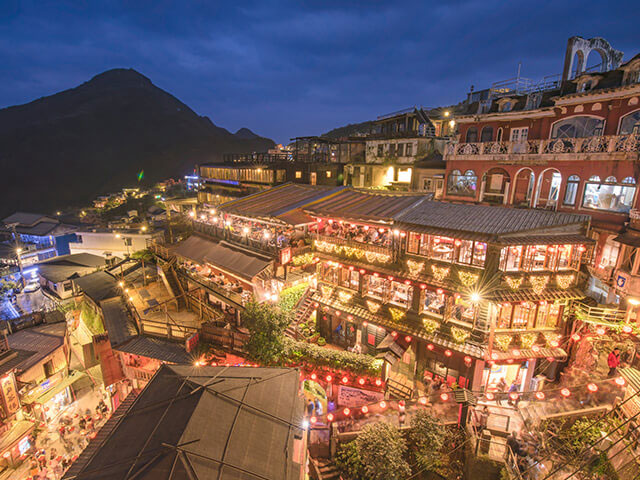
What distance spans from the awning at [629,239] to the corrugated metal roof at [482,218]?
1.66m

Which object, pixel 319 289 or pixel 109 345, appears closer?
pixel 109 345

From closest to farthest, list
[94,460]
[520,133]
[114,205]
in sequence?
[94,460] → [520,133] → [114,205]

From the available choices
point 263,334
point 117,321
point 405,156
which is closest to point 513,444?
point 263,334

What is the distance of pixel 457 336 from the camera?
17547 mm

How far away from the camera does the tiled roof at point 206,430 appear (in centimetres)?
721

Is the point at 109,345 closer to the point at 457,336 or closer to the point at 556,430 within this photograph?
the point at 457,336

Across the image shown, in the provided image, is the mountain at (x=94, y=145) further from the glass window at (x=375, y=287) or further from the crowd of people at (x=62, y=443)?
the glass window at (x=375, y=287)

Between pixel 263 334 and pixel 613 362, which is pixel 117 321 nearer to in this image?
pixel 263 334

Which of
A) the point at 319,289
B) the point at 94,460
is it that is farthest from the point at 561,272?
the point at 94,460

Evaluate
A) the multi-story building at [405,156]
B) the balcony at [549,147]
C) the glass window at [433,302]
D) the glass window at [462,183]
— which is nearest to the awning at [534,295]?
the glass window at [433,302]

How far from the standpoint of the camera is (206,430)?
8.27m

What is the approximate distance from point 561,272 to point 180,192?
259ft

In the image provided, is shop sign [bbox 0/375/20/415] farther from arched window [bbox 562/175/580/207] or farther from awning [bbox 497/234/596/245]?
arched window [bbox 562/175/580/207]

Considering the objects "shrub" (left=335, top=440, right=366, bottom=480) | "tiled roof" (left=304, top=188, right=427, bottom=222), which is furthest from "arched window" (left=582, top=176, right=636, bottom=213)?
"shrub" (left=335, top=440, right=366, bottom=480)
